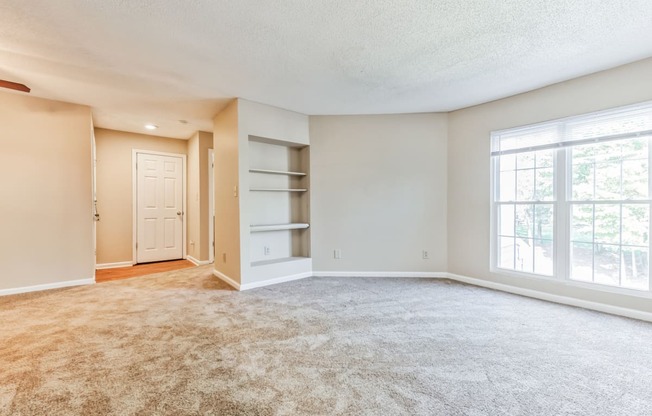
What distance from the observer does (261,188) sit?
155 inches

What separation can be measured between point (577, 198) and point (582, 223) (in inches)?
10.7

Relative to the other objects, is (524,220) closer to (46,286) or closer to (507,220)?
(507,220)

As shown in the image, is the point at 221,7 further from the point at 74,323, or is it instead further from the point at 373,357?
the point at 74,323

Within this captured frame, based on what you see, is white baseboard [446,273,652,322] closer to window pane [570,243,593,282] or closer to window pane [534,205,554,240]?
window pane [570,243,593,282]

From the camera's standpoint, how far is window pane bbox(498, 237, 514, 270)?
3522 mm

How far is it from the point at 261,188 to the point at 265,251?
930mm

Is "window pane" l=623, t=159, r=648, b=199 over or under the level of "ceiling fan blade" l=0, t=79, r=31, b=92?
under

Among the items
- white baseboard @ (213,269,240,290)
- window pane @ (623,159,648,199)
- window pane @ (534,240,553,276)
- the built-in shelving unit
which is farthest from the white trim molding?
window pane @ (623,159,648,199)

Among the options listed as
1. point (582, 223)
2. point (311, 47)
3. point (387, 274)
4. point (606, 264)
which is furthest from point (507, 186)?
point (311, 47)

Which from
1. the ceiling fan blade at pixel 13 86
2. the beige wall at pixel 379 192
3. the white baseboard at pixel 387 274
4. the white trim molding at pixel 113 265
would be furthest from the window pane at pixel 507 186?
the white trim molding at pixel 113 265

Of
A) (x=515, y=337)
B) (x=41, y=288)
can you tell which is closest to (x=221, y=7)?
(x=515, y=337)

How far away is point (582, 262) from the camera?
2.97 meters

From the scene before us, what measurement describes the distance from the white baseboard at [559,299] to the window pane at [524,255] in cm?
26

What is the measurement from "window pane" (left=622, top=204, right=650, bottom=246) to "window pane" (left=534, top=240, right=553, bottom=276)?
2.07 feet
